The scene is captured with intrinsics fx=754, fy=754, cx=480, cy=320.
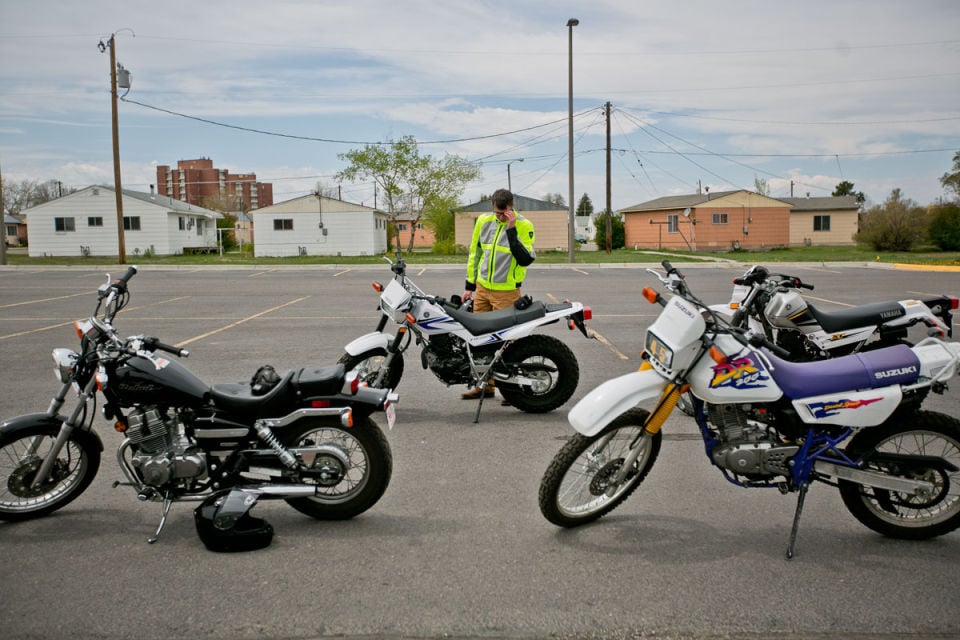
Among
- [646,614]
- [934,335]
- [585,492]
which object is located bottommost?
[646,614]

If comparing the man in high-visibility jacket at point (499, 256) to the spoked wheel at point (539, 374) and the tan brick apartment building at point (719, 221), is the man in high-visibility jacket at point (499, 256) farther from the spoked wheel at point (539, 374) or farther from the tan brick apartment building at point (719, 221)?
the tan brick apartment building at point (719, 221)

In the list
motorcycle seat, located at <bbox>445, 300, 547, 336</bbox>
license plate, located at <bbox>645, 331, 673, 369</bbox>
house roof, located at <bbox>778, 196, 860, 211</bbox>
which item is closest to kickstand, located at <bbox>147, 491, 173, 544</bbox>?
license plate, located at <bbox>645, 331, 673, 369</bbox>

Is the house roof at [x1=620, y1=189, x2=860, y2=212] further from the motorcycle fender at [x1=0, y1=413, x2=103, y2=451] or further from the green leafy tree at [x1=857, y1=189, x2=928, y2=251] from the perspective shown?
the motorcycle fender at [x1=0, y1=413, x2=103, y2=451]

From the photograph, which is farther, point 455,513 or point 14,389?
point 14,389

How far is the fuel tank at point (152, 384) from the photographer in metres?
3.95

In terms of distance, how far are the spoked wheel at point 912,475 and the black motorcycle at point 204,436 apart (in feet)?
8.36

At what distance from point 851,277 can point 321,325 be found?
60.4 feet

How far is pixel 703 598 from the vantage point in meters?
3.40

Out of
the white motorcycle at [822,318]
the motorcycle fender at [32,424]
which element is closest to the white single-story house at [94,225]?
the white motorcycle at [822,318]

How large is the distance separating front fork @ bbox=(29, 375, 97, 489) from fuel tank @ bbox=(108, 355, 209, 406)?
0.73 feet

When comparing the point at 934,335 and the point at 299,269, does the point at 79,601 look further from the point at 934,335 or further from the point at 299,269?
the point at 299,269

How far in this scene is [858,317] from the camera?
677cm

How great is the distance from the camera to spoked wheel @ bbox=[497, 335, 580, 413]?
22.2 feet

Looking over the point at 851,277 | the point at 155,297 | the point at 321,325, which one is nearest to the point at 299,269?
the point at 155,297
